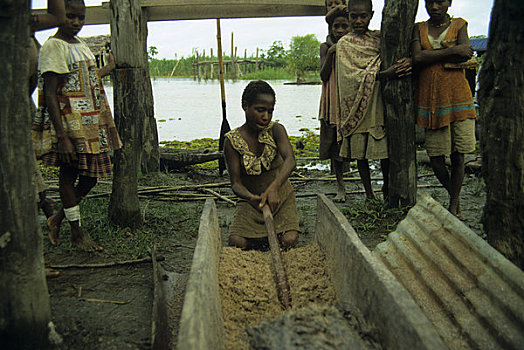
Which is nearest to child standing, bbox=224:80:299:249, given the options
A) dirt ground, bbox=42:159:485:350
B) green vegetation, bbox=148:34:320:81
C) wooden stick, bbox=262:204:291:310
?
wooden stick, bbox=262:204:291:310

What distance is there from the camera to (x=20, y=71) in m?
1.80

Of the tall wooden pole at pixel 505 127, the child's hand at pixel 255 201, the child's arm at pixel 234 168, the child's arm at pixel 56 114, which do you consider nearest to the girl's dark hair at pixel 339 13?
the child's arm at pixel 234 168

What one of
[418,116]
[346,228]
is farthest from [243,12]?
[346,228]

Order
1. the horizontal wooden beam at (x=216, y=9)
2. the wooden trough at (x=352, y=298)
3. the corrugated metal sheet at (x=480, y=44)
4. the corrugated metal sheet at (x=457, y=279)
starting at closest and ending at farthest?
the wooden trough at (x=352, y=298)
the corrugated metal sheet at (x=457, y=279)
the horizontal wooden beam at (x=216, y=9)
the corrugated metal sheet at (x=480, y=44)

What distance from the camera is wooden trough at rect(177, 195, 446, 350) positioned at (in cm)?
137

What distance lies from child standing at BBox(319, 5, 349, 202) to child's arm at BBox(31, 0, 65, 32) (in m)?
2.42

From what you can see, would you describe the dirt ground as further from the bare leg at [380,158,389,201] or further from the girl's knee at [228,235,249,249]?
the girl's knee at [228,235,249,249]

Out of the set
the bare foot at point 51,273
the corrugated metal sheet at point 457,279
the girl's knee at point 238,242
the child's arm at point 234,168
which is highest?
the child's arm at point 234,168

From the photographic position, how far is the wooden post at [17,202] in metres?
1.76

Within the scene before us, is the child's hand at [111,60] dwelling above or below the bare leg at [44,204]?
above

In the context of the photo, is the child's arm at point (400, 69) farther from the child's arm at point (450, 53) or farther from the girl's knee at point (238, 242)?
the girl's knee at point (238, 242)

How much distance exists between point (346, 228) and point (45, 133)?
84.3 inches

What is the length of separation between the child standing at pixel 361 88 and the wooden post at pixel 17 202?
2.84 meters

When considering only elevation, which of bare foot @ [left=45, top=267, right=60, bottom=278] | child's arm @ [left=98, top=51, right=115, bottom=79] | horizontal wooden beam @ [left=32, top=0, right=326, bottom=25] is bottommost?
bare foot @ [left=45, top=267, right=60, bottom=278]
